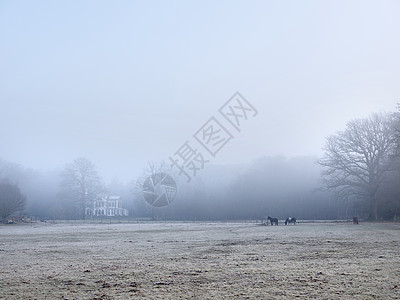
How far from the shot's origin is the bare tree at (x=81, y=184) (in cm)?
8262

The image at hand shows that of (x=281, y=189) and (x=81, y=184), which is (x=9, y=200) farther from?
(x=281, y=189)

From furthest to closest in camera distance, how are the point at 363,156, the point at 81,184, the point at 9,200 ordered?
the point at 81,184 < the point at 9,200 < the point at 363,156

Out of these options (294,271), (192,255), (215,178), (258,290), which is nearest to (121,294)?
(258,290)

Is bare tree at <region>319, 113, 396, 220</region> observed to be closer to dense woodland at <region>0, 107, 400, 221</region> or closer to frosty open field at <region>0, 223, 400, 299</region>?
dense woodland at <region>0, 107, 400, 221</region>

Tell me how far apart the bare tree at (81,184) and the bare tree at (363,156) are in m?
47.8

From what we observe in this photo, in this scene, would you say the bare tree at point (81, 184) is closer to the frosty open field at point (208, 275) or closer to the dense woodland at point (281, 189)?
the dense woodland at point (281, 189)

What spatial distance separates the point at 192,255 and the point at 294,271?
5.79 metres

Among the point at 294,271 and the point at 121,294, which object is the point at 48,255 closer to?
the point at 121,294

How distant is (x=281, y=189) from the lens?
8388 cm

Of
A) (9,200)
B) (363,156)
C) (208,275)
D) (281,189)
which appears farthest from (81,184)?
(208,275)

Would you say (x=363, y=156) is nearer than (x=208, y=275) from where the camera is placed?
No

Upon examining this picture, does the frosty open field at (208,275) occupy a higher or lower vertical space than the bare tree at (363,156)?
lower

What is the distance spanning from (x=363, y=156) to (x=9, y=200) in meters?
53.7

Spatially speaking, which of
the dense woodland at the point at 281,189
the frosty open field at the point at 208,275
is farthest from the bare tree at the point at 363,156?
the frosty open field at the point at 208,275
